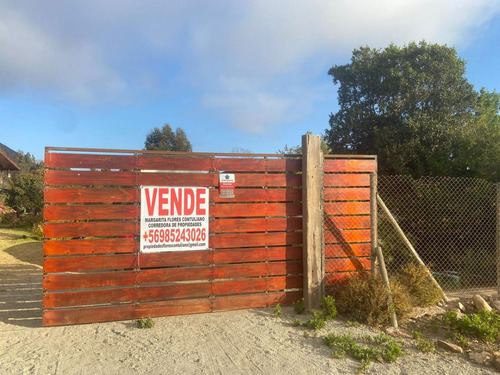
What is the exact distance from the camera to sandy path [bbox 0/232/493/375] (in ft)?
11.5

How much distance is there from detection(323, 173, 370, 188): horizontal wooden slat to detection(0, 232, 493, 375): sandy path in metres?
A: 2.01

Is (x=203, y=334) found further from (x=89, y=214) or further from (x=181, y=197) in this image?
(x=89, y=214)

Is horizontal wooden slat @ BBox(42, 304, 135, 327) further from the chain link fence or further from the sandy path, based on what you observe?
the chain link fence

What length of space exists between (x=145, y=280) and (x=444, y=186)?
681cm

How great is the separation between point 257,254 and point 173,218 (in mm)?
1329

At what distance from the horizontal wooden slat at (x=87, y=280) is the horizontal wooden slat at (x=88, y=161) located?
1.39 m

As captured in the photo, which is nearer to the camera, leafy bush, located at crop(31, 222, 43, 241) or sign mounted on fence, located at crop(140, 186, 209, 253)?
sign mounted on fence, located at crop(140, 186, 209, 253)

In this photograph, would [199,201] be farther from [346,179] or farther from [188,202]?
Result: [346,179]

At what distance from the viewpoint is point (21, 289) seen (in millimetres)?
6609

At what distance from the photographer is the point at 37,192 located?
19688 mm

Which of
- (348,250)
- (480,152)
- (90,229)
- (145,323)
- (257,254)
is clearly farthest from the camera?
(480,152)

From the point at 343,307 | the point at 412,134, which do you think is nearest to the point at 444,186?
the point at 412,134

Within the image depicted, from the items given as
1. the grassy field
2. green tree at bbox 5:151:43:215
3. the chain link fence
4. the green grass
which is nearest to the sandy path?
the chain link fence

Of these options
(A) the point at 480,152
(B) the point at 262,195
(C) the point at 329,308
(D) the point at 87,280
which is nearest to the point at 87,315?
(D) the point at 87,280
